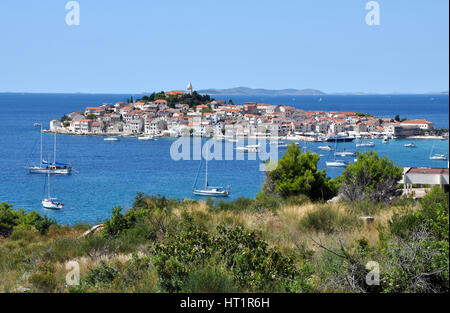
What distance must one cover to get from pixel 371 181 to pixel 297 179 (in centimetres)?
118

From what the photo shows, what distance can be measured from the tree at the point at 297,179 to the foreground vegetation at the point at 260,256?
10.9 feet

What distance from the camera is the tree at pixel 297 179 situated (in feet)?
27.1

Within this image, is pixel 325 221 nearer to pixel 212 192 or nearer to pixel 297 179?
pixel 297 179

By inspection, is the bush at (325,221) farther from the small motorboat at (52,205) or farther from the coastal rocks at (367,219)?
the small motorboat at (52,205)

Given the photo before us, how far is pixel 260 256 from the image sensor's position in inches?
111

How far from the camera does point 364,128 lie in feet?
163

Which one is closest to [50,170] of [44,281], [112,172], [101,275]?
[112,172]

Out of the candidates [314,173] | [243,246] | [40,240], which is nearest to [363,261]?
[243,246]

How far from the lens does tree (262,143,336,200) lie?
8.27 m

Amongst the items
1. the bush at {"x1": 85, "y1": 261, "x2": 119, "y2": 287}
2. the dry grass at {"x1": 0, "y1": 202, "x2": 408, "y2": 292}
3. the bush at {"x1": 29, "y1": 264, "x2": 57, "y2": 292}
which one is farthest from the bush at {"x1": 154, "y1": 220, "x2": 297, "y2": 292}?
the bush at {"x1": 29, "y1": 264, "x2": 57, "y2": 292}

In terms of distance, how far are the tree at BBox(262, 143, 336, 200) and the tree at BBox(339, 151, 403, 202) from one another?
1.44 ft

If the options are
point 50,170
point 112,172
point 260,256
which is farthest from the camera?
point 50,170
